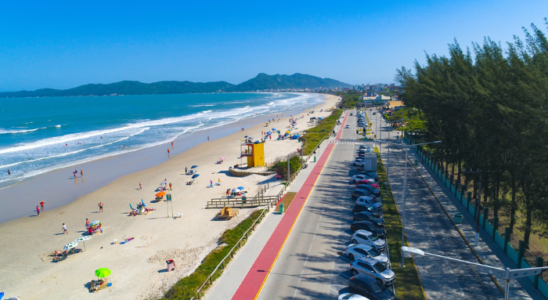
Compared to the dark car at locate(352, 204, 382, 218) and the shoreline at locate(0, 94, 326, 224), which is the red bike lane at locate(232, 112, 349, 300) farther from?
the shoreline at locate(0, 94, 326, 224)

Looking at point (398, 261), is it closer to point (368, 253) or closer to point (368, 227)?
point (368, 253)

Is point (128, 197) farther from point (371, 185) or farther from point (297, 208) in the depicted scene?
point (371, 185)

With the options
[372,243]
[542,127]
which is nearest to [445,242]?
[372,243]

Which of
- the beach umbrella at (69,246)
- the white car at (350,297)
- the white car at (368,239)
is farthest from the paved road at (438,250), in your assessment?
the beach umbrella at (69,246)

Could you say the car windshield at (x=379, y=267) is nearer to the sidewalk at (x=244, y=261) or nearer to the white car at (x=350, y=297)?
the white car at (x=350, y=297)

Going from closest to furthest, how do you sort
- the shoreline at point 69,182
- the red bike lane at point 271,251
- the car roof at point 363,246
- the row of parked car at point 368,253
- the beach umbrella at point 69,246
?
the row of parked car at point 368,253, the red bike lane at point 271,251, the car roof at point 363,246, the beach umbrella at point 69,246, the shoreline at point 69,182

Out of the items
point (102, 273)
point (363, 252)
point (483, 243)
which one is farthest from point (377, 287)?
point (102, 273)
